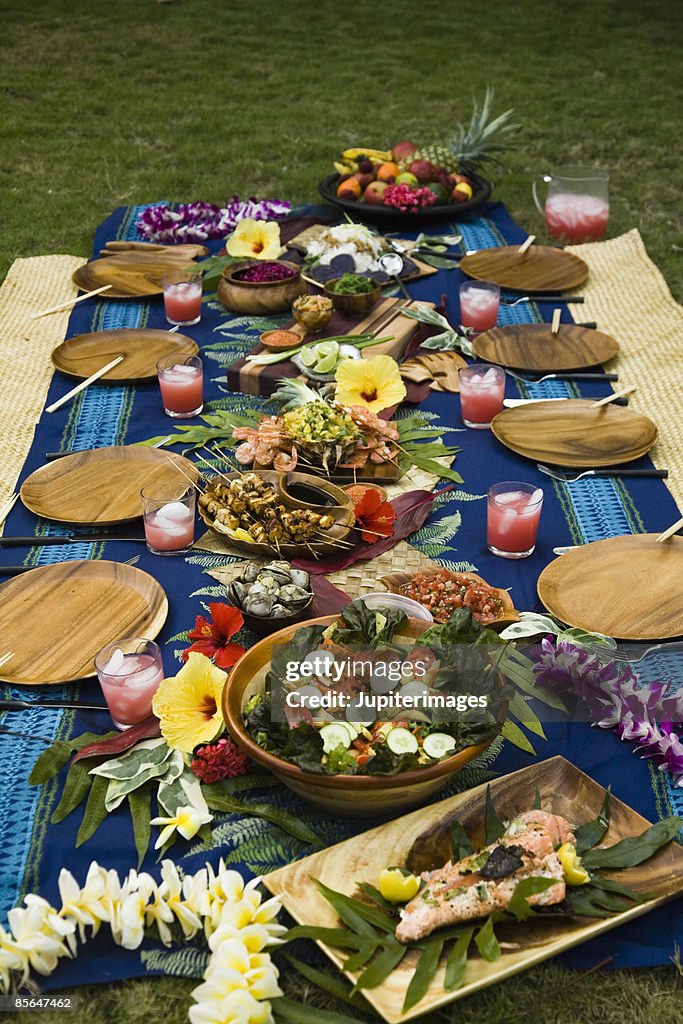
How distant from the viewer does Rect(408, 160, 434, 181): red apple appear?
5.46 meters

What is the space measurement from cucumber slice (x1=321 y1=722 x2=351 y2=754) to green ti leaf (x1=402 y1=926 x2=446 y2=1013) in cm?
36

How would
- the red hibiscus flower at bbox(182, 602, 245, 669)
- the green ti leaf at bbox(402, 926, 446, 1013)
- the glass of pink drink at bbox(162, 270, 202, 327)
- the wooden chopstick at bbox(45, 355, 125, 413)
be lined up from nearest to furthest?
the green ti leaf at bbox(402, 926, 446, 1013), the red hibiscus flower at bbox(182, 602, 245, 669), the wooden chopstick at bbox(45, 355, 125, 413), the glass of pink drink at bbox(162, 270, 202, 327)

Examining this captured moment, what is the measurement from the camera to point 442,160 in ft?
18.2

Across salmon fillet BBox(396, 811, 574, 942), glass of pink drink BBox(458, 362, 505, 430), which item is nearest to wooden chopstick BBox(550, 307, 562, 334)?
glass of pink drink BBox(458, 362, 505, 430)

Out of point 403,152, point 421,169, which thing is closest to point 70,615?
point 421,169

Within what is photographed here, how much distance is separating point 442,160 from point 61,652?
394 centimetres

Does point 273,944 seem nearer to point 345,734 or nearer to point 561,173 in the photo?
point 345,734

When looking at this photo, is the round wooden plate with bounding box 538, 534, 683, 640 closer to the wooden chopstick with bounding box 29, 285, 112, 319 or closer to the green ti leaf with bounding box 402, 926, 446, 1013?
the green ti leaf with bounding box 402, 926, 446, 1013

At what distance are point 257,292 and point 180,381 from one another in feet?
2.89

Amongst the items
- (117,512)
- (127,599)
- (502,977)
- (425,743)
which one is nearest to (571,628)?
(425,743)

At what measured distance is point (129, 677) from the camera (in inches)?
88.1

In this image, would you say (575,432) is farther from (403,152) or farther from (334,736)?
(403,152)

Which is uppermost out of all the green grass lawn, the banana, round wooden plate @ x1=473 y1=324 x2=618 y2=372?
the banana

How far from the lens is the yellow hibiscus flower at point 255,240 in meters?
4.47
